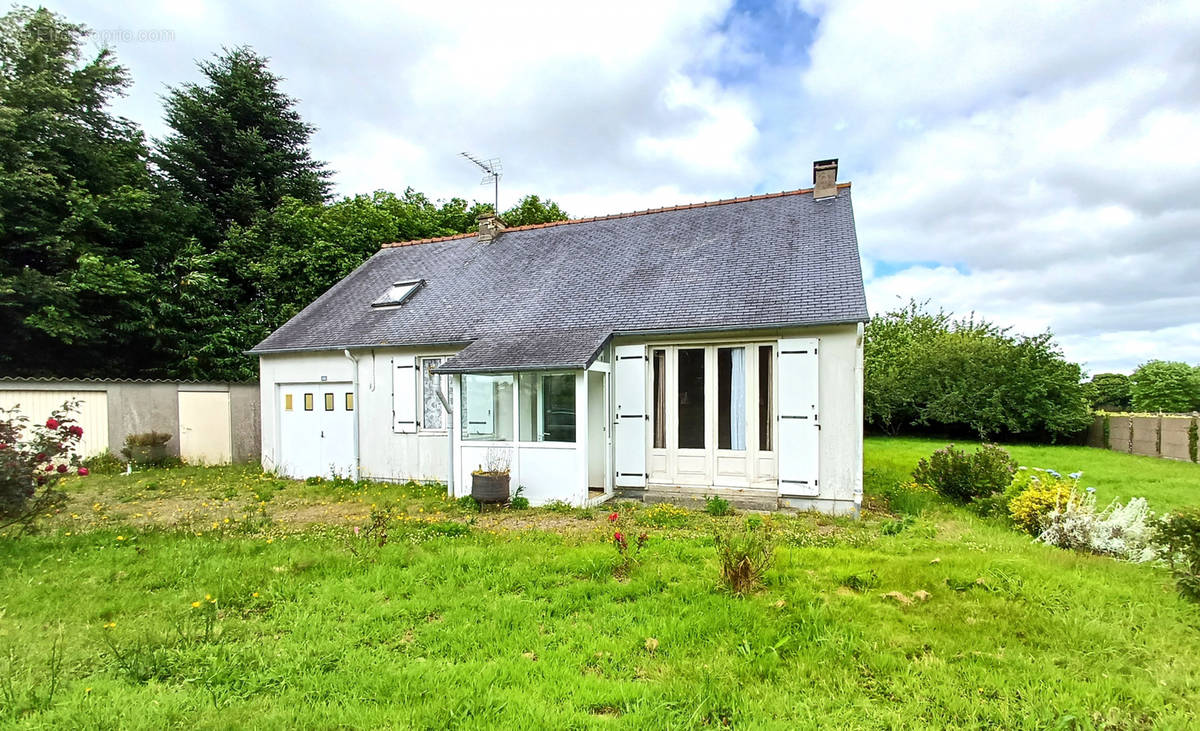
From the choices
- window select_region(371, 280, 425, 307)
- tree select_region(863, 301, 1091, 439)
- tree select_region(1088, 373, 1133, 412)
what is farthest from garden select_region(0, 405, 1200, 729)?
tree select_region(1088, 373, 1133, 412)

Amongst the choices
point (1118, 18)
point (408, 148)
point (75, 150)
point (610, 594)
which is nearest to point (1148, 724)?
point (610, 594)

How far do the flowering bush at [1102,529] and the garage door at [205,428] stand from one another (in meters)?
16.2

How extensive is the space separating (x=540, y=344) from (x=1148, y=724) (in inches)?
295

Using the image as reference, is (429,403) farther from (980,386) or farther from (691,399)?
(980,386)

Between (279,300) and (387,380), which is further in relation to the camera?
(279,300)

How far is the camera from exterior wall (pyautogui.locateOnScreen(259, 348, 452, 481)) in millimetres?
10227

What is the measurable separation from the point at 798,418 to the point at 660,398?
2158 mm

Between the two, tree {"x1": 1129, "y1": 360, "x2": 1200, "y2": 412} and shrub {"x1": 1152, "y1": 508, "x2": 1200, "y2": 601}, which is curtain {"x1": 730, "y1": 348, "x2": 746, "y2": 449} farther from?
tree {"x1": 1129, "y1": 360, "x2": 1200, "y2": 412}

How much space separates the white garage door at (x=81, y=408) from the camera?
10.9 meters

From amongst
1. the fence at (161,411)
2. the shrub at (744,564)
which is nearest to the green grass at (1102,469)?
the shrub at (744,564)

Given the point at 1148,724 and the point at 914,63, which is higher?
the point at 914,63

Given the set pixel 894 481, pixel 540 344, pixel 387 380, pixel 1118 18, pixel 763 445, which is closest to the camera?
pixel 1118 18

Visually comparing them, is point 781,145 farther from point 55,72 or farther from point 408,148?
point 55,72

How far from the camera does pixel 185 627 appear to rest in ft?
12.4
